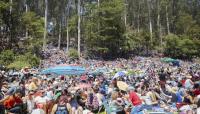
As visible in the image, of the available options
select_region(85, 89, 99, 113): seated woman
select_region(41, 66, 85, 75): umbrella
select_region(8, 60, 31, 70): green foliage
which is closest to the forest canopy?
select_region(8, 60, 31, 70): green foliage

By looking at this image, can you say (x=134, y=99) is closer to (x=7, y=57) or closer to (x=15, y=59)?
(x=7, y=57)

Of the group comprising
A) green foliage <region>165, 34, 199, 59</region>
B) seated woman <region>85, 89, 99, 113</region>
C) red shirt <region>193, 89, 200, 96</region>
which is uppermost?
green foliage <region>165, 34, 199, 59</region>

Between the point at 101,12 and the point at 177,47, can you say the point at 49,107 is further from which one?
the point at 177,47

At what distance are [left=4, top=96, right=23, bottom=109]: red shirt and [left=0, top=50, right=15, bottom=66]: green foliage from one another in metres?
25.9

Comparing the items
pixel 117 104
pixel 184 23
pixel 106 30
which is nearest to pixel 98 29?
pixel 106 30

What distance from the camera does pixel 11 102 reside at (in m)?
13.0

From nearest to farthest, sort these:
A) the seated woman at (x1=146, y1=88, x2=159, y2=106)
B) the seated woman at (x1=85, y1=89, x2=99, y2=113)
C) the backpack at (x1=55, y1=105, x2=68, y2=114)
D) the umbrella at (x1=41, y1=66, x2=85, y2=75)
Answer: the backpack at (x1=55, y1=105, x2=68, y2=114) < the seated woman at (x1=146, y1=88, x2=159, y2=106) < the seated woman at (x1=85, y1=89, x2=99, y2=113) < the umbrella at (x1=41, y1=66, x2=85, y2=75)

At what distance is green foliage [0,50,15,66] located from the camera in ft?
128

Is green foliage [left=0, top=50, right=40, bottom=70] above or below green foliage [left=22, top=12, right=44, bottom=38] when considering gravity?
below

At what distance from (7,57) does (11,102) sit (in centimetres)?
2732

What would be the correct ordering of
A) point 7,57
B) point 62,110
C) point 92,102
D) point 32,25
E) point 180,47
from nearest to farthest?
1. point 62,110
2. point 92,102
3. point 7,57
4. point 32,25
5. point 180,47

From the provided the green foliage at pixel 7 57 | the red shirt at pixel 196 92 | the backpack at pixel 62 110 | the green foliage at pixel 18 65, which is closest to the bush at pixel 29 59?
the green foliage at pixel 7 57

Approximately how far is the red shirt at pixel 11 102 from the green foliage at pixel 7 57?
2590cm

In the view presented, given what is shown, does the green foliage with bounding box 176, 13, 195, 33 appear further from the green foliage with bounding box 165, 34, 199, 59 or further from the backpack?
the backpack
